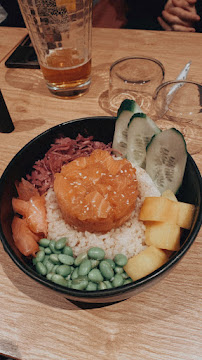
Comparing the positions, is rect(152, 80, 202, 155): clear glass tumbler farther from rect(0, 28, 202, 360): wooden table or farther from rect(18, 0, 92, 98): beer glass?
rect(0, 28, 202, 360): wooden table

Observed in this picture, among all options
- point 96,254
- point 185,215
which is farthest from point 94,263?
point 185,215

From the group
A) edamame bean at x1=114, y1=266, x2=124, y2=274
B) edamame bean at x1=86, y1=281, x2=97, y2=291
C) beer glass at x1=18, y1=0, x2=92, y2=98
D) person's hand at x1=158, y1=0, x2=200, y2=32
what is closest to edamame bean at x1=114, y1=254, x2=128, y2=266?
edamame bean at x1=114, y1=266, x2=124, y2=274

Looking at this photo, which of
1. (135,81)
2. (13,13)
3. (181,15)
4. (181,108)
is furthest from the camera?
(13,13)

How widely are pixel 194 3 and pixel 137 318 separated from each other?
10.0 feet

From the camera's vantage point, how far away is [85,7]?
1710mm

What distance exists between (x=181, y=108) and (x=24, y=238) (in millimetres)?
1207

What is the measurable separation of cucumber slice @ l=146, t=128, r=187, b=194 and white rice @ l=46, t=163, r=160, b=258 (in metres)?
0.05

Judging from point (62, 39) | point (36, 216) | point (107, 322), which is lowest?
point (107, 322)

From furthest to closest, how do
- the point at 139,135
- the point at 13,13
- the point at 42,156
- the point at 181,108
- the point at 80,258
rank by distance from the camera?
the point at 13,13 < the point at 181,108 < the point at 42,156 < the point at 139,135 < the point at 80,258

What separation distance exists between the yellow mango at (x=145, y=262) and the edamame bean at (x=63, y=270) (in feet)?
0.68

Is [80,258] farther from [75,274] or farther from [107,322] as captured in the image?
[107,322]

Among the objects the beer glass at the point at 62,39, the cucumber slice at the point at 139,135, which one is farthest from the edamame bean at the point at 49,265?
the beer glass at the point at 62,39

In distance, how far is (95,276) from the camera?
986mm

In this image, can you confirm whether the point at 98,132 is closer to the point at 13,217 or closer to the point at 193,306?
the point at 13,217
